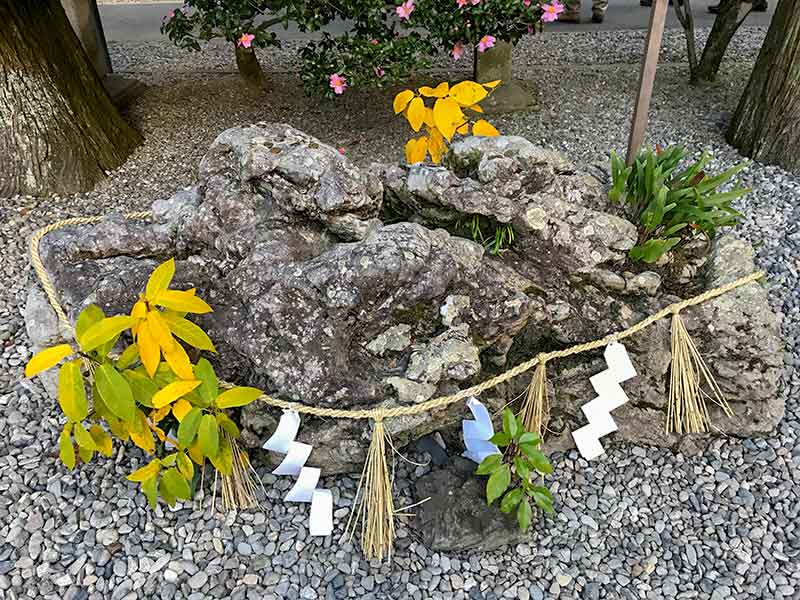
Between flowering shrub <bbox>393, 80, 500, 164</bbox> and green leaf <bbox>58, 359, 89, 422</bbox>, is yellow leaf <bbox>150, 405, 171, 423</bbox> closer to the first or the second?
green leaf <bbox>58, 359, 89, 422</bbox>

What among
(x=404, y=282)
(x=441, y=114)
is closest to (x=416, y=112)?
(x=441, y=114)

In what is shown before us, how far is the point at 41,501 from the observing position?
5.88 ft

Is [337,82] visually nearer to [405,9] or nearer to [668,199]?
[405,9]

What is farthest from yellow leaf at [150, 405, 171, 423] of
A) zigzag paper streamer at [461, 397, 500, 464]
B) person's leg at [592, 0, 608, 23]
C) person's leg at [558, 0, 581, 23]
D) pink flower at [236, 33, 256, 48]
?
person's leg at [592, 0, 608, 23]

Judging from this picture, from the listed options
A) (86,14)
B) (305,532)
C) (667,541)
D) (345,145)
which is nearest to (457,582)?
(305,532)

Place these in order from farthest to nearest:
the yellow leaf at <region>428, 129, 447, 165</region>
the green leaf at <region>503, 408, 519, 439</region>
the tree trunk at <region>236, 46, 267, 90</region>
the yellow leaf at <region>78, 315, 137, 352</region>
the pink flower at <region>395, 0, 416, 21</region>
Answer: the tree trunk at <region>236, 46, 267, 90</region> < the pink flower at <region>395, 0, 416, 21</region> < the yellow leaf at <region>428, 129, 447, 165</region> < the green leaf at <region>503, 408, 519, 439</region> < the yellow leaf at <region>78, 315, 137, 352</region>

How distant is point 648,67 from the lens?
2.30m

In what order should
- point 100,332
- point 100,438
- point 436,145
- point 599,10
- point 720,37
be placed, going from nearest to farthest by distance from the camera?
point 100,332
point 100,438
point 436,145
point 720,37
point 599,10

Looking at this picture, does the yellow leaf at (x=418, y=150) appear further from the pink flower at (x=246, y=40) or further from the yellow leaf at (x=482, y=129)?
the pink flower at (x=246, y=40)

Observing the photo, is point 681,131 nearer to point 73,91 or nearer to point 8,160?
point 73,91

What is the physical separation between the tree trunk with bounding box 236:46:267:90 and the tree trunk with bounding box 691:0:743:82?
286 cm

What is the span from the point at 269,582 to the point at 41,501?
69cm

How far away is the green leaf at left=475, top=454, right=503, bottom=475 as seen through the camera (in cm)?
160

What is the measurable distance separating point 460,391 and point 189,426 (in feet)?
2.18
